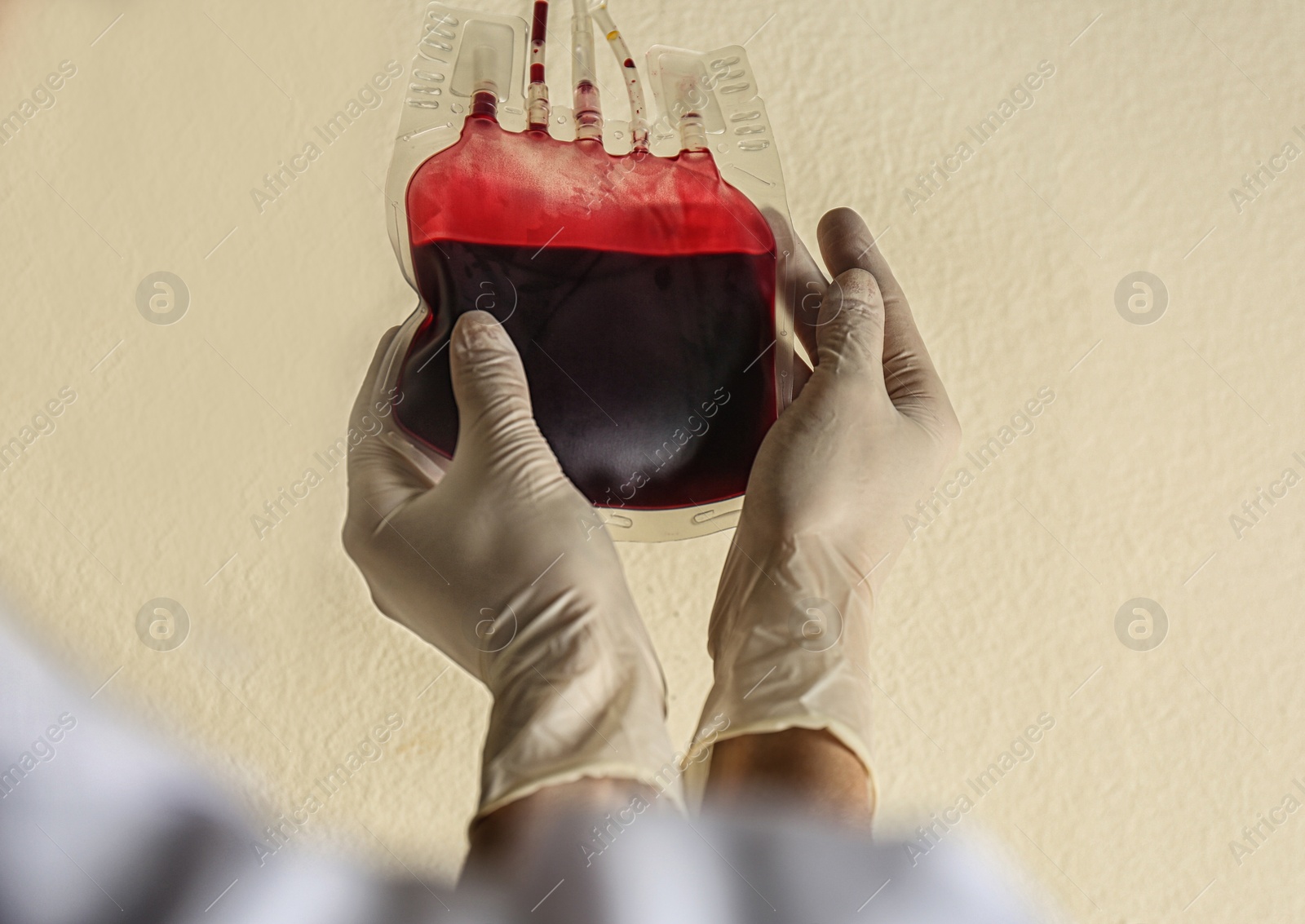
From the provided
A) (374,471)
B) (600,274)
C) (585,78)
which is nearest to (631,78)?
(585,78)

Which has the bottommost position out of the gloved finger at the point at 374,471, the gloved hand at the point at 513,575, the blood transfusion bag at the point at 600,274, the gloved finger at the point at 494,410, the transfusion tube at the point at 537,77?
the gloved finger at the point at 374,471

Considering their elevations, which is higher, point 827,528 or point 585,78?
point 585,78

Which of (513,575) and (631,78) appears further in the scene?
(631,78)

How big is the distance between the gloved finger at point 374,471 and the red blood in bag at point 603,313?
0.02m

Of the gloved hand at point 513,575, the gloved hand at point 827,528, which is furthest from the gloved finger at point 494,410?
the gloved hand at point 827,528

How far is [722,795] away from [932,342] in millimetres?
453

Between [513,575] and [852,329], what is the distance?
0.26 m

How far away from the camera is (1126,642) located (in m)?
0.72

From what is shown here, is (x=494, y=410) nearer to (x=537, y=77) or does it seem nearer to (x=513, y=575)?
(x=513, y=575)

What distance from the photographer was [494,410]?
0.47 m

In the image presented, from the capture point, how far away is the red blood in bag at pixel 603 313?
1.64 feet

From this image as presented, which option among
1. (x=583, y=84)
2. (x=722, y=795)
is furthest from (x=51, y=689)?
(x=583, y=84)

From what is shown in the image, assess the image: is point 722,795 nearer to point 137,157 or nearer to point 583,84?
point 583,84

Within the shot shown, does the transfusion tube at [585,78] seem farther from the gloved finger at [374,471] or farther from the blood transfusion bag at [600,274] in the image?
the gloved finger at [374,471]
